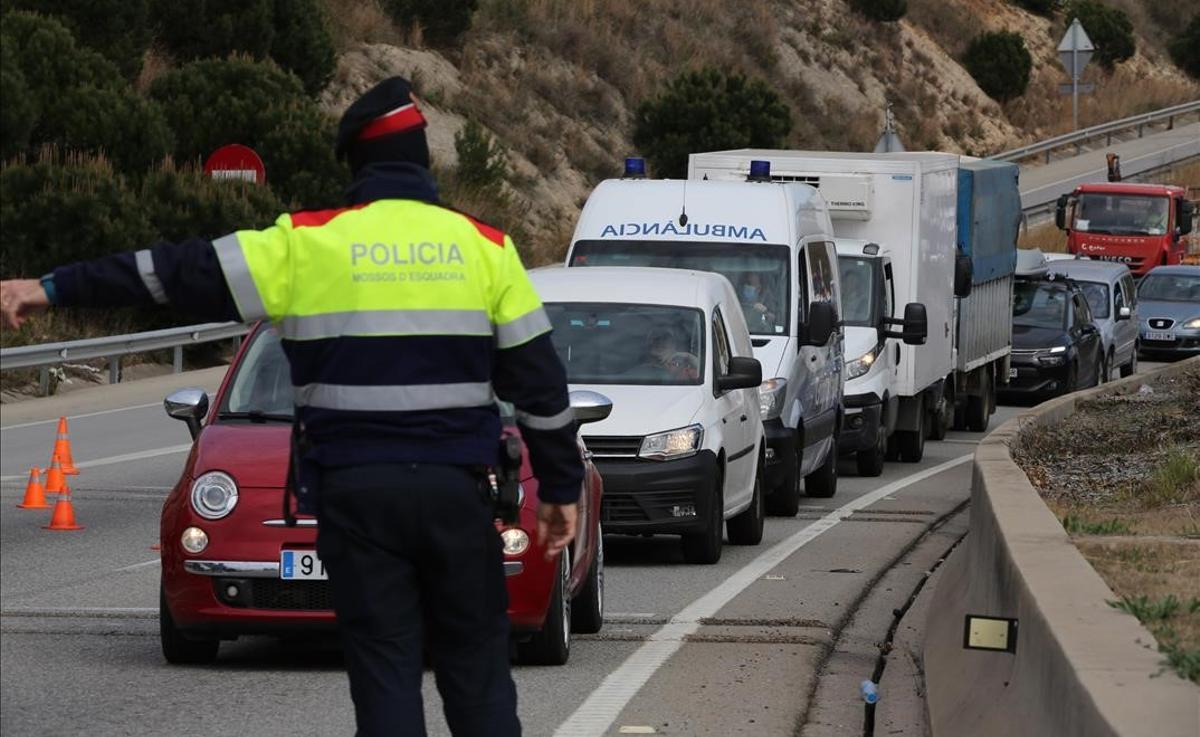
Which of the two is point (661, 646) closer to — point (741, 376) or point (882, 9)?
point (741, 376)

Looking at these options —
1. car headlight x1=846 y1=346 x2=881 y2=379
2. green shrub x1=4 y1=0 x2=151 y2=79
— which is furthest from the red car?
green shrub x1=4 y1=0 x2=151 y2=79

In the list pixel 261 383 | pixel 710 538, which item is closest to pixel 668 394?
pixel 710 538

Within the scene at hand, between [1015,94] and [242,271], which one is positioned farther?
[1015,94]

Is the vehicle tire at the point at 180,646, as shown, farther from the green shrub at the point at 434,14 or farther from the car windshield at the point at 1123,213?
the green shrub at the point at 434,14

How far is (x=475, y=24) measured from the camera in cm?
5769

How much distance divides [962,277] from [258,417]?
51.0 feet

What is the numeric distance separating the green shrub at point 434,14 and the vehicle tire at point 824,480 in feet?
122

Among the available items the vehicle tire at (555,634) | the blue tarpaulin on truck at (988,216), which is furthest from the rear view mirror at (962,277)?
the vehicle tire at (555,634)

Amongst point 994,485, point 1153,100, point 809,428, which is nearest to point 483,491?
point 994,485

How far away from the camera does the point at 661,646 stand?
10.6 metres

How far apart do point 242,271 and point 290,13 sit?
40896 mm

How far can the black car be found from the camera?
1189 inches

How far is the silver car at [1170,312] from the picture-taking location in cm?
4028

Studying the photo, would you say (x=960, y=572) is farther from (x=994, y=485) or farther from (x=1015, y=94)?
(x=1015, y=94)
